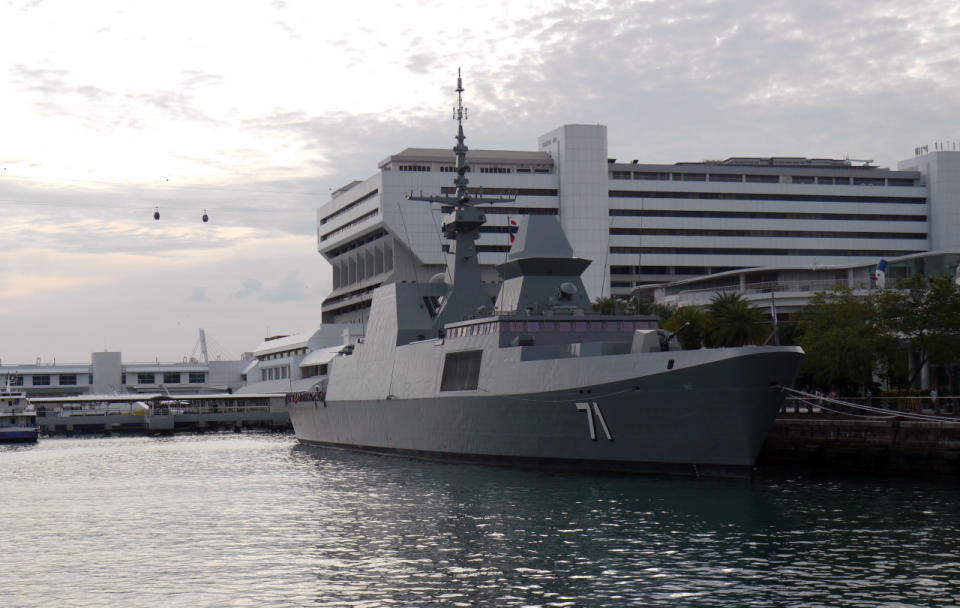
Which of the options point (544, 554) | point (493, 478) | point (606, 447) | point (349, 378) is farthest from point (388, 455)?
point (544, 554)

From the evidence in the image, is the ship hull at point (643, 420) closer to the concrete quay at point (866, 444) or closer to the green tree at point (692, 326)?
the concrete quay at point (866, 444)

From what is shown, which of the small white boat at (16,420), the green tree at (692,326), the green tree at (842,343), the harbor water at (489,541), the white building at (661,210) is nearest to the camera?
the harbor water at (489,541)

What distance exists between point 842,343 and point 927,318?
11.1 feet

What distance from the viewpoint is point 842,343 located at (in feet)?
130

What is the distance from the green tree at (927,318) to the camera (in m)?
38.6

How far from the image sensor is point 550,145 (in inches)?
3848

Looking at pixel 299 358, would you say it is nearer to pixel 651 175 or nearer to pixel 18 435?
pixel 18 435

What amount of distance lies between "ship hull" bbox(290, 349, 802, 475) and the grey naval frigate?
4 cm

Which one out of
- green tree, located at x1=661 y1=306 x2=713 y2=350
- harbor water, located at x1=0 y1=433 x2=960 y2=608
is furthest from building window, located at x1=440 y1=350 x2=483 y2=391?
green tree, located at x1=661 y1=306 x2=713 y2=350

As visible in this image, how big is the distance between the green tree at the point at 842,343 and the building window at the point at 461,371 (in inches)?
627

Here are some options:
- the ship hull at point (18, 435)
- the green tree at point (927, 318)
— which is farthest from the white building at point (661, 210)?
the green tree at point (927, 318)

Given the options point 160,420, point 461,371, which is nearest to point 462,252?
point 461,371

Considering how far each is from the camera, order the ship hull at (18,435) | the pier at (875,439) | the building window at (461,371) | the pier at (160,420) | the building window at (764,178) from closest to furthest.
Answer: the pier at (875,439)
the building window at (461,371)
the ship hull at (18,435)
the pier at (160,420)
the building window at (764,178)

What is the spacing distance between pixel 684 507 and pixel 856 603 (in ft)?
28.7
